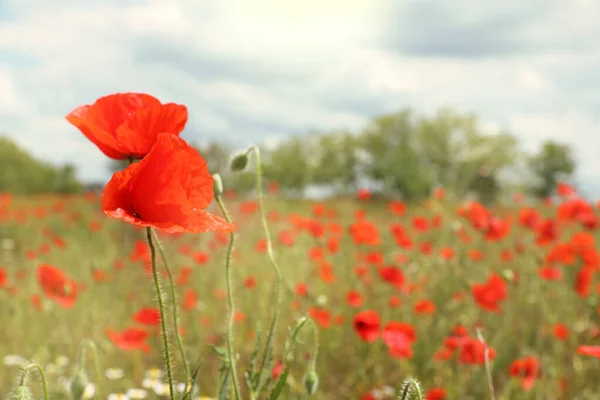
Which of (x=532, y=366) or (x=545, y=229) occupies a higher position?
(x=545, y=229)

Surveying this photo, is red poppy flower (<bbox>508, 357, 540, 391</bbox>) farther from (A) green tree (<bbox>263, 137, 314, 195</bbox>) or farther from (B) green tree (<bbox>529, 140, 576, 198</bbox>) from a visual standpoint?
(B) green tree (<bbox>529, 140, 576, 198</bbox>)

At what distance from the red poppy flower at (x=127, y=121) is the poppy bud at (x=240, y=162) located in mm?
336

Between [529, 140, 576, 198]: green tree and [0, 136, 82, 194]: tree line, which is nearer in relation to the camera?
[0, 136, 82, 194]: tree line

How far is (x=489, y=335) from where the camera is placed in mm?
3682

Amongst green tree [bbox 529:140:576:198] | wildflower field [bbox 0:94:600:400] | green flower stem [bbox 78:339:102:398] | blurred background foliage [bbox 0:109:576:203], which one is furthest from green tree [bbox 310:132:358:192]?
green flower stem [bbox 78:339:102:398]

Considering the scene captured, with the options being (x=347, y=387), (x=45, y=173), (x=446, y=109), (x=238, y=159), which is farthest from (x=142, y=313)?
(x=45, y=173)

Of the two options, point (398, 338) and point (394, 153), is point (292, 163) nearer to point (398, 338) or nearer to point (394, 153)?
point (394, 153)

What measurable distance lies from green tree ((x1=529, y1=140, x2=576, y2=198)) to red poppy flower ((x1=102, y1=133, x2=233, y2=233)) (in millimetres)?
37647

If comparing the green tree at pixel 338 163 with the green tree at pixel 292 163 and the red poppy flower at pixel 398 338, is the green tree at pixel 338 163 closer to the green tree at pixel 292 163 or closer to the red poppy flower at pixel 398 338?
the green tree at pixel 292 163

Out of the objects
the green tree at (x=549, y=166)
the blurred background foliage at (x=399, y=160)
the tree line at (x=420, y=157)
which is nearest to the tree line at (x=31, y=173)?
the blurred background foliage at (x=399, y=160)

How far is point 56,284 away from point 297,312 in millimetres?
1286

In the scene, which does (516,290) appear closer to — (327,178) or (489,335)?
(489,335)

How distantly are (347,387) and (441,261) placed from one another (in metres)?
1.34

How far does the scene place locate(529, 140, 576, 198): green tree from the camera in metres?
36.2
